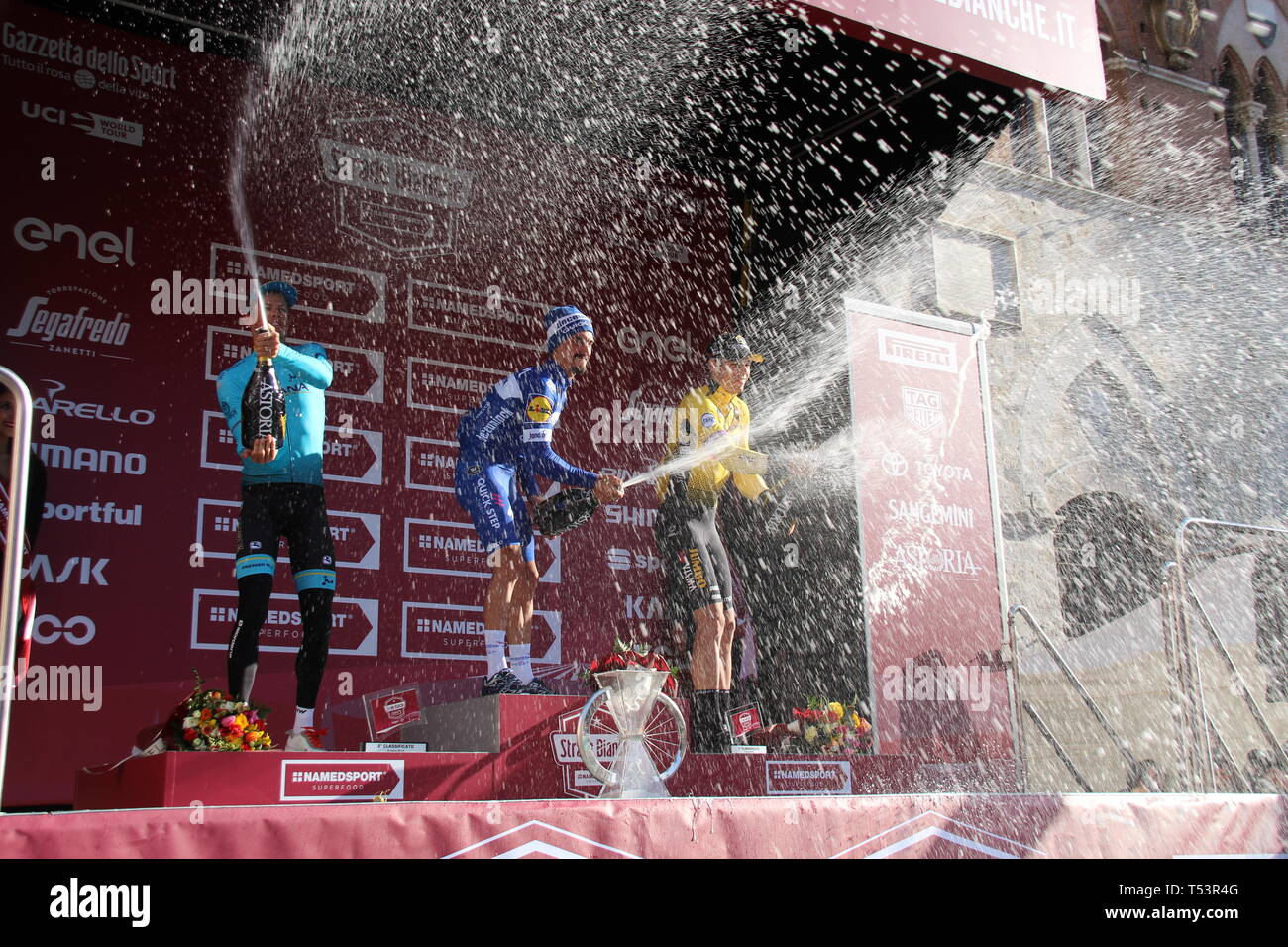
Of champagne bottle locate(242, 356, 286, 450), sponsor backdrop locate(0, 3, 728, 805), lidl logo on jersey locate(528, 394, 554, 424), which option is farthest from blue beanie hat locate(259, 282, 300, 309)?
sponsor backdrop locate(0, 3, 728, 805)

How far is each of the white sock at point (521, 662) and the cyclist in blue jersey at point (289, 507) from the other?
0.90 m

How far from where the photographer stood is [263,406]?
18.9 feet

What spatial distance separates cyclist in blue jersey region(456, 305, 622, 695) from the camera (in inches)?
240

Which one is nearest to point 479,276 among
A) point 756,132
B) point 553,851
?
point 756,132

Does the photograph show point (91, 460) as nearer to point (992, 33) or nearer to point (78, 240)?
point (78, 240)

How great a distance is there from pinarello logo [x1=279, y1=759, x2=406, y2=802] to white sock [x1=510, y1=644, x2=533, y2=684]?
1.10 m

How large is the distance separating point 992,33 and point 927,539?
3261 millimetres

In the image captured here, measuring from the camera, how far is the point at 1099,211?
44.6 feet

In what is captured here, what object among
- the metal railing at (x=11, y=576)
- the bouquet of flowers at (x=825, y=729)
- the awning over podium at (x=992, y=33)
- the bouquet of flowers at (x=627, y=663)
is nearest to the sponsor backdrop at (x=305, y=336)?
the bouquet of flowers at (x=825, y=729)

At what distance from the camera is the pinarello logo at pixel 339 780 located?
4.77 meters
